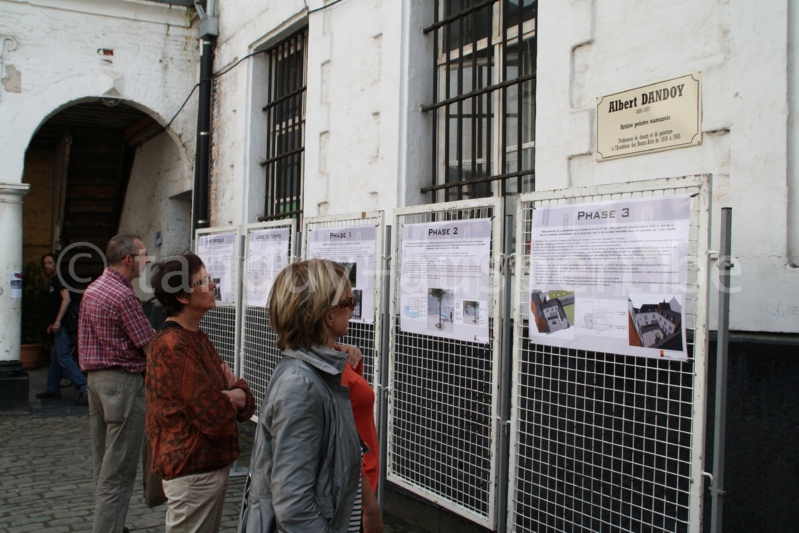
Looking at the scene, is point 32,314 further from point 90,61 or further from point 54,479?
point 54,479

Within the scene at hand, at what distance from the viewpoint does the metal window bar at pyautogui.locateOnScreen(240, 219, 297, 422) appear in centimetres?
571

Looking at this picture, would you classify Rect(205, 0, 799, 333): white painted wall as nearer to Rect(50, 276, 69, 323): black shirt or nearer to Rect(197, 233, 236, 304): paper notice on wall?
Rect(197, 233, 236, 304): paper notice on wall

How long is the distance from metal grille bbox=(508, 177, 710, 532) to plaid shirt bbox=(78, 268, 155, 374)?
7.38 ft

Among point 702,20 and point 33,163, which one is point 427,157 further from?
point 33,163

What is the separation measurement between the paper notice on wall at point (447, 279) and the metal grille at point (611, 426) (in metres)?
0.24

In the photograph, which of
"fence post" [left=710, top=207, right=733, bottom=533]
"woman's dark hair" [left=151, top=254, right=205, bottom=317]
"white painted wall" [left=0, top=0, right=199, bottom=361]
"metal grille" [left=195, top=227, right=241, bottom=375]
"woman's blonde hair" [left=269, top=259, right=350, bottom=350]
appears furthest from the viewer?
"white painted wall" [left=0, top=0, right=199, bottom=361]

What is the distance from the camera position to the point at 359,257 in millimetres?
4727

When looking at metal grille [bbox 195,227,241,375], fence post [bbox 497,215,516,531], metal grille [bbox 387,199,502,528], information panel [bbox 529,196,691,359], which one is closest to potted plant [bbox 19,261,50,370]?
metal grille [bbox 195,227,241,375]

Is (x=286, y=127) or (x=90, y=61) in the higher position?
(x=90, y=61)

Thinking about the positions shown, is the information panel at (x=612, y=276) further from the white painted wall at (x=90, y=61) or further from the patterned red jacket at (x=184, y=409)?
the white painted wall at (x=90, y=61)

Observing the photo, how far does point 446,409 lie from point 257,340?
7.50ft

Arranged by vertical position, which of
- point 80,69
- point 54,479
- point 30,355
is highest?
point 80,69

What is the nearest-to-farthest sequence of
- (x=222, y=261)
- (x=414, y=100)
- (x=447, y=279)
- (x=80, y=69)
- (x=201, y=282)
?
(x=201, y=282) → (x=447, y=279) → (x=414, y=100) → (x=222, y=261) → (x=80, y=69)

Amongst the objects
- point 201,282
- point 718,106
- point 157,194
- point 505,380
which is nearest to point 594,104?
point 718,106
